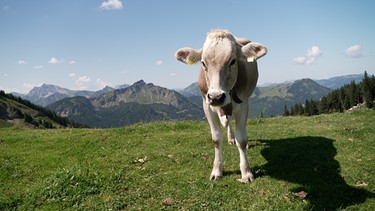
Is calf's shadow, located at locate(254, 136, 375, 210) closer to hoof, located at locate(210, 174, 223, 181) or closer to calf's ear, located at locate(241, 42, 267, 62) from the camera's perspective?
hoof, located at locate(210, 174, 223, 181)

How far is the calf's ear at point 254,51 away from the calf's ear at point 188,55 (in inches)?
54.5

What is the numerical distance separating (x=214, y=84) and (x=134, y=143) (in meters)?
9.59

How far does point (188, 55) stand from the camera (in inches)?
362

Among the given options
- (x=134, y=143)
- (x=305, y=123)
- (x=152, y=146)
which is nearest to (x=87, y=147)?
(x=134, y=143)

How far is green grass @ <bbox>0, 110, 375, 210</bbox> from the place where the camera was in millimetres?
8492

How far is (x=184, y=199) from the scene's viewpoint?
28.6 feet

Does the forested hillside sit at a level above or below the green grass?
below

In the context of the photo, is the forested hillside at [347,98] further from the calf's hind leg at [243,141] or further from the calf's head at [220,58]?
the calf's head at [220,58]

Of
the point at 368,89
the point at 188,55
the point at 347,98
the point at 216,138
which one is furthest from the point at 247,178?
the point at 347,98

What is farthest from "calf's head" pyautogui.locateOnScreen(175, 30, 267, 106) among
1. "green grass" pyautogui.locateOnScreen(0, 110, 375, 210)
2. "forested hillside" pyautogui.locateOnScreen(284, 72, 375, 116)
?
"forested hillside" pyautogui.locateOnScreen(284, 72, 375, 116)

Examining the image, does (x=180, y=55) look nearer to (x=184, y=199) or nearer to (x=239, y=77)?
(x=239, y=77)

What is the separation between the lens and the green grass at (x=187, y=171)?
27.9 feet

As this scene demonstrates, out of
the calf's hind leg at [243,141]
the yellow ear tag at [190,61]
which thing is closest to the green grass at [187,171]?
the calf's hind leg at [243,141]

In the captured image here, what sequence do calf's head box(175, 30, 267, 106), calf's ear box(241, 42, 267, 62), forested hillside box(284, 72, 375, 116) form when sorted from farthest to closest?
forested hillside box(284, 72, 375, 116) < calf's ear box(241, 42, 267, 62) < calf's head box(175, 30, 267, 106)
